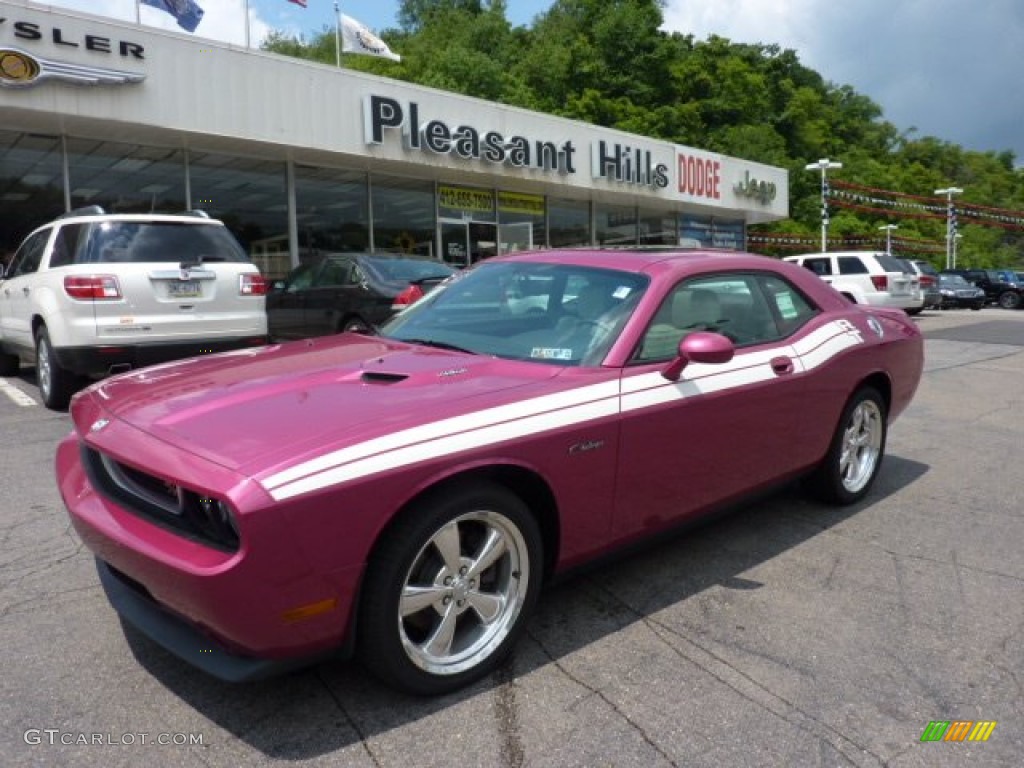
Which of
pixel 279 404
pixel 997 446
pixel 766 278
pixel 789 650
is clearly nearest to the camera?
pixel 279 404

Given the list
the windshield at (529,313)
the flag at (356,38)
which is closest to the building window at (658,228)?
the flag at (356,38)

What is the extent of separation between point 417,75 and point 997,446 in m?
48.3

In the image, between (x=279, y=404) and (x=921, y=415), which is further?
(x=921, y=415)

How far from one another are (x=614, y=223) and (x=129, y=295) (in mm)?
17983

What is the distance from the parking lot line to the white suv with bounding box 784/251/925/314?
1646 centimetres

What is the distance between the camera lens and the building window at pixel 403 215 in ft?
56.5

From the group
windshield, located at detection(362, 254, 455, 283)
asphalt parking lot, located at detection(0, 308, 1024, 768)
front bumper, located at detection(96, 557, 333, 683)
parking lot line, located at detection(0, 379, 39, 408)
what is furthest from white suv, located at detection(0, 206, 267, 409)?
front bumper, located at detection(96, 557, 333, 683)

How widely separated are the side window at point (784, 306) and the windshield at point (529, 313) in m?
0.96

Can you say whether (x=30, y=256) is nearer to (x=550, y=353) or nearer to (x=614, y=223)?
(x=550, y=353)

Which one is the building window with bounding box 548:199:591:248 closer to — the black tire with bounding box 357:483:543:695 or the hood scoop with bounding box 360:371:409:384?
the hood scoop with bounding box 360:371:409:384

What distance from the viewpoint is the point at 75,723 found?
2459 millimetres

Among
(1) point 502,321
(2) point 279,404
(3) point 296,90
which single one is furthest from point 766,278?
(3) point 296,90

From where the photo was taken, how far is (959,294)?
92.8 ft

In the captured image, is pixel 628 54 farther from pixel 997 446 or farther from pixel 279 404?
pixel 279 404
